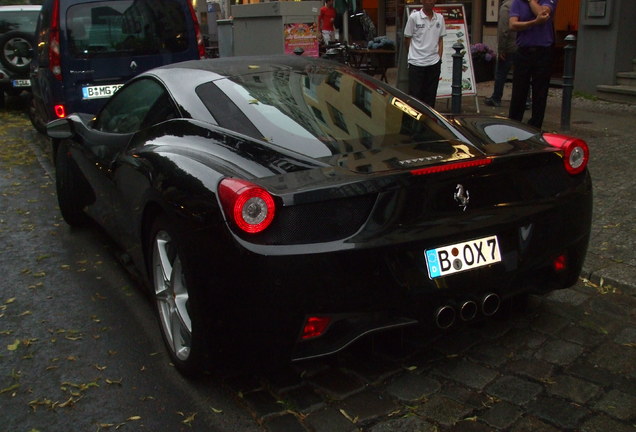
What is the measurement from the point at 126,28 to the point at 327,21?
33.0ft

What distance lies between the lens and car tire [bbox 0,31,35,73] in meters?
12.7

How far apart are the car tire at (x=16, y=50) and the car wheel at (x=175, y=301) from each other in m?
10.1

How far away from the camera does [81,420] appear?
3258mm

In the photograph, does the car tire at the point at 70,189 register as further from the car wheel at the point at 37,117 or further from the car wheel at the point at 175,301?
the car wheel at the point at 37,117

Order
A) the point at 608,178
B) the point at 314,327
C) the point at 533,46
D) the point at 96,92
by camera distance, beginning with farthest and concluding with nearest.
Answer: the point at 96,92 < the point at 533,46 < the point at 608,178 < the point at 314,327

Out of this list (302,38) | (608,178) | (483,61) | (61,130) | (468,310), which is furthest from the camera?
(483,61)

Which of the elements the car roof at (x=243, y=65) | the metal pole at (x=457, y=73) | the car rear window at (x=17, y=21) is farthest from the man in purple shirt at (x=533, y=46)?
the car rear window at (x=17, y=21)

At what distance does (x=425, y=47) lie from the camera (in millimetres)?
9242

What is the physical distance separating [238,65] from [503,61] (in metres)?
7.68

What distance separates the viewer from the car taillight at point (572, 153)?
3611mm

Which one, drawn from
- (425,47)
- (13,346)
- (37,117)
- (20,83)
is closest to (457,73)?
(425,47)

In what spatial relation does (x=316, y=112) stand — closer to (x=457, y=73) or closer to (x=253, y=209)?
(x=253, y=209)

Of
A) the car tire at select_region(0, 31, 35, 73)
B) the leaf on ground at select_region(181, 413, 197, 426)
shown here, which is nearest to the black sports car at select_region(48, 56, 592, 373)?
the leaf on ground at select_region(181, 413, 197, 426)

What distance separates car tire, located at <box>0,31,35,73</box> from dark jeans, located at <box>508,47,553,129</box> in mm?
8313
